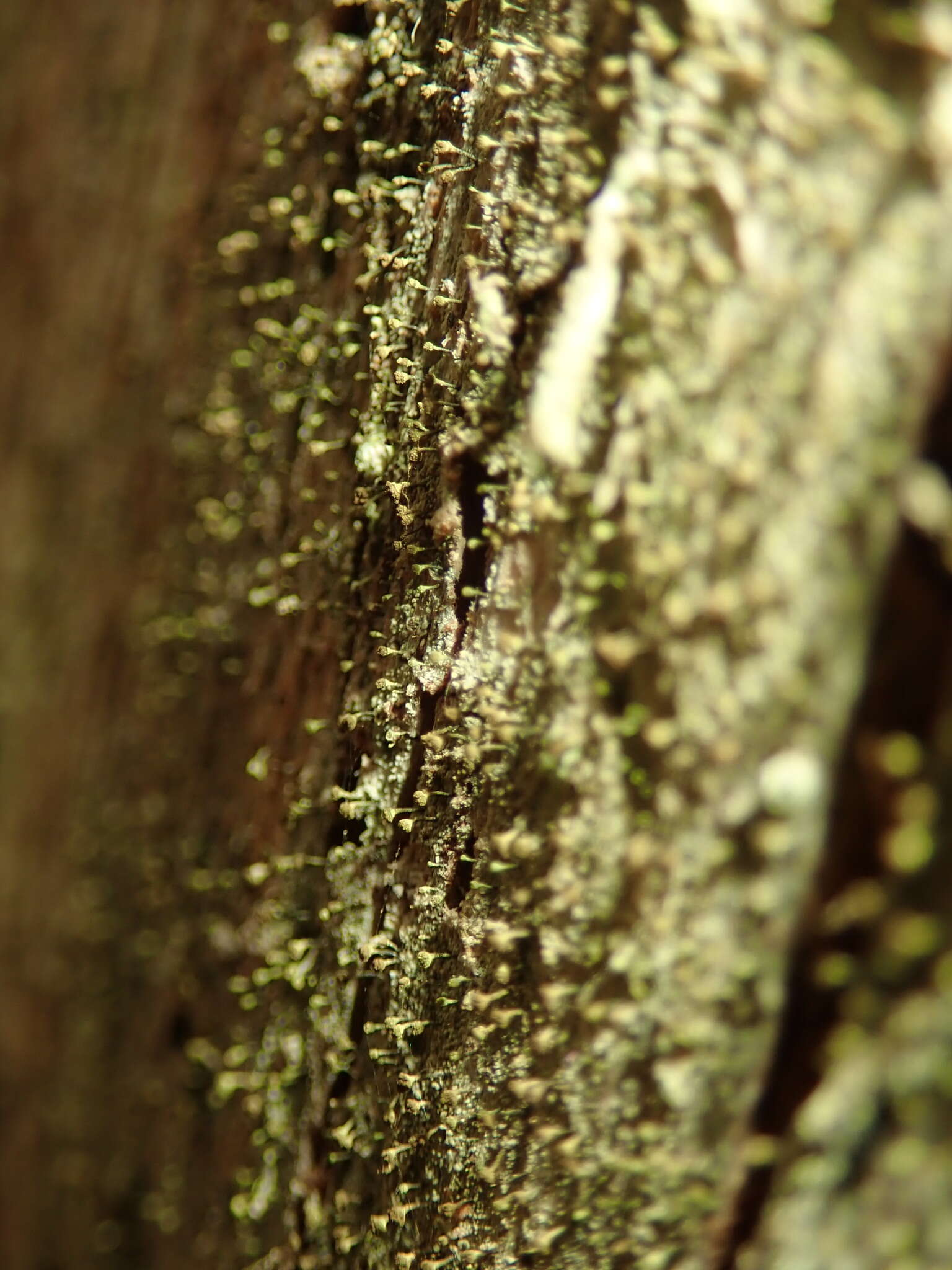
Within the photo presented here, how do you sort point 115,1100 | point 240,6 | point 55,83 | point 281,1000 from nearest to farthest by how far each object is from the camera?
point 281,1000 < point 240,6 < point 115,1100 < point 55,83

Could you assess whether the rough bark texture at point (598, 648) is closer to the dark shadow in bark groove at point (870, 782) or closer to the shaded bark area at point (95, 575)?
the dark shadow in bark groove at point (870, 782)

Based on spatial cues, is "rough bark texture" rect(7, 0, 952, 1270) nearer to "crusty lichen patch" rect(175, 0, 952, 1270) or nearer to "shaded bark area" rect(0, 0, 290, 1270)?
"crusty lichen patch" rect(175, 0, 952, 1270)

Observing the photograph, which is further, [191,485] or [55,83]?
[55,83]

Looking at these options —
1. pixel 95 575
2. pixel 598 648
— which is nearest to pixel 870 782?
pixel 598 648

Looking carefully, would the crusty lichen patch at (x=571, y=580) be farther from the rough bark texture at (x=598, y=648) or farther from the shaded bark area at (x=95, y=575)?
the shaded bark area at (x=95, y=575)

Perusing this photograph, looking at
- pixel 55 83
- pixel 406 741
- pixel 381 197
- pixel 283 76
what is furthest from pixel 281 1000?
pixel 55 83

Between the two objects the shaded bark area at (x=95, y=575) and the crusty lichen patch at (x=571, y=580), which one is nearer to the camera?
the crusty lichen patch at (x=571, y=580)

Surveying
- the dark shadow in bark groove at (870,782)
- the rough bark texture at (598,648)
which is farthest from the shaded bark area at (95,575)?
the dark shadow in bark groove at (870,782)

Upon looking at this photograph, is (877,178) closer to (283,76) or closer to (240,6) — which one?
(283,76)

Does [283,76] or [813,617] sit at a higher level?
[283,76]

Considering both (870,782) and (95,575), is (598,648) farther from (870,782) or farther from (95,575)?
(95,575)
